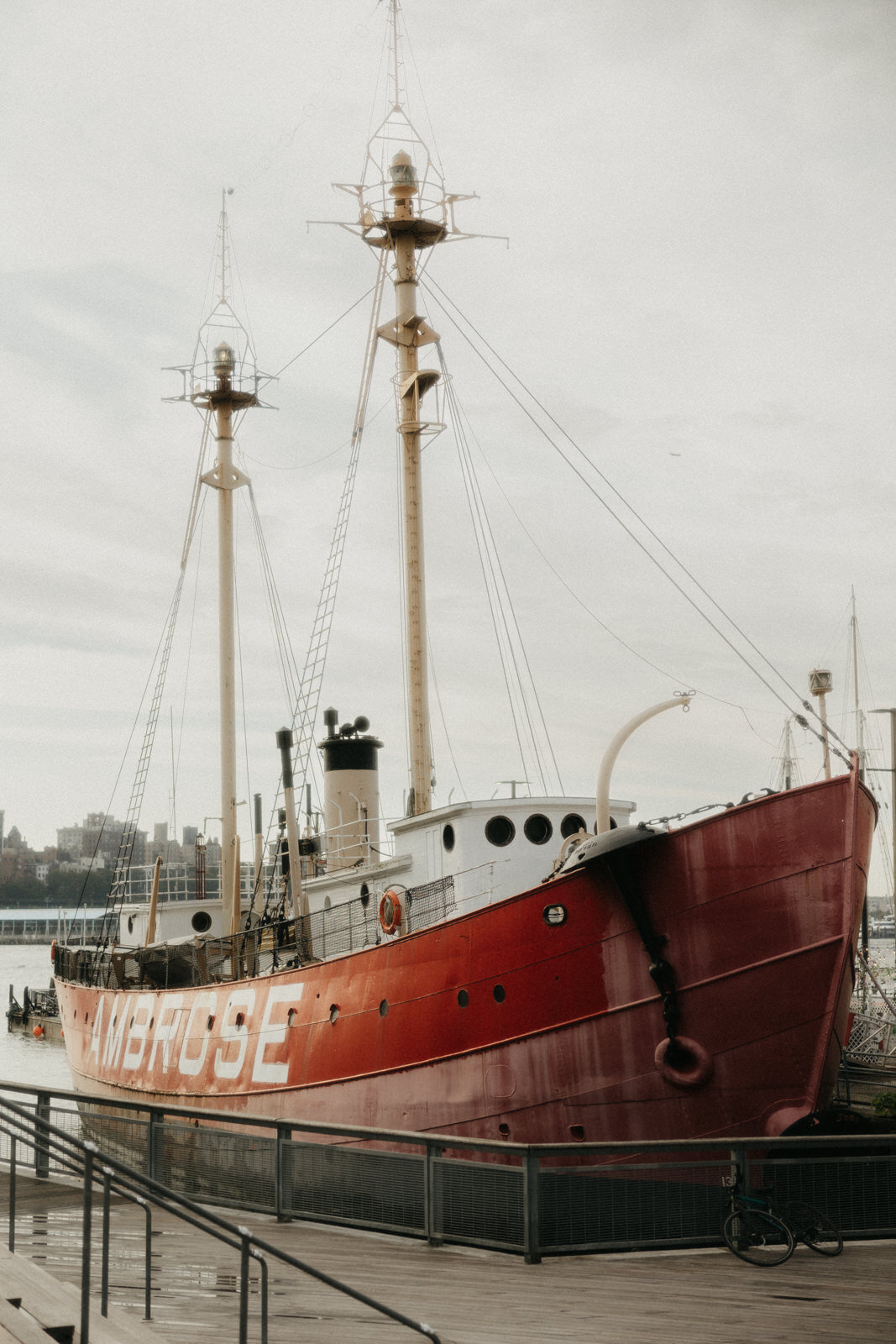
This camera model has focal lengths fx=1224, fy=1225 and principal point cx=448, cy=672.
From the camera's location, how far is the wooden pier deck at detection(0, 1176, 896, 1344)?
7.32 metres

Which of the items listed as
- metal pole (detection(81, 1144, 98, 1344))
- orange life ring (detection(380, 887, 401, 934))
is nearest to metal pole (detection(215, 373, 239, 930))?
orange life ring (detection(380, 887, 401, 934))

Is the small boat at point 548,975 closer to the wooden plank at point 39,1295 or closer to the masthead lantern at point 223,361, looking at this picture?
the wooden plank at point 39,1295

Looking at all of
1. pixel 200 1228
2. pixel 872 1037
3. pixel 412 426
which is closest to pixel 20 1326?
pixel 200 1228

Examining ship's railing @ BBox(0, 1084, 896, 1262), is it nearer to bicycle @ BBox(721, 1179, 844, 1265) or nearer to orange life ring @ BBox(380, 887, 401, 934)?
bicycle @ BBox(721, 1179, 844, 1265)

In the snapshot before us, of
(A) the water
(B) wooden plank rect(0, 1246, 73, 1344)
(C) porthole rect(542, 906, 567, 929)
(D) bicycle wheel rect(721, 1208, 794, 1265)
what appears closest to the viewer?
(B) wooden plank rect(0, 1246, 73, 1344)

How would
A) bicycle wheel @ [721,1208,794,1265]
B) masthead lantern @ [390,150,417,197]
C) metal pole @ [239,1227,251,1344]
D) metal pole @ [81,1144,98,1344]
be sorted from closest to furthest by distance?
1. metal pole @ [239,1227,251,1344]
2. metal pole @ [81,1144,98,1344]
3. bicycle wheel @ [721,1208,794,1265]
4. masthead lantern @ [390,150,417,197]

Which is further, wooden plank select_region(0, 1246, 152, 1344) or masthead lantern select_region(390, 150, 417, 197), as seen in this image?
masthead lantern select_region(390, 150, 417, 197)

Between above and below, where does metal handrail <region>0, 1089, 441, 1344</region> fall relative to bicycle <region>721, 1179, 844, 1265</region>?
above

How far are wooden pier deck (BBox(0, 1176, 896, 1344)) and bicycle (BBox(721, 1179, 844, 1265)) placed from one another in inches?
4.8

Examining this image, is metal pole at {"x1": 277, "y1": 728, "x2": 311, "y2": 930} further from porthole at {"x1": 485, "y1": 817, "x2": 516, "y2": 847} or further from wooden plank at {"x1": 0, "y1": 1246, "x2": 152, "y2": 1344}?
wooden plank at {"x1": 0, "y1": 1246, "x2": 152, "y2": 1344}

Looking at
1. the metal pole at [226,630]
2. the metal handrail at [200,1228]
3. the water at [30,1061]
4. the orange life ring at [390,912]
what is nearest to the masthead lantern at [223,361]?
the metal pole at [226,630]

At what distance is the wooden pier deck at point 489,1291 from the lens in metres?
7.32

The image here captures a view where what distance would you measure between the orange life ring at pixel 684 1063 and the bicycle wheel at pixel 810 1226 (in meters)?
2.87

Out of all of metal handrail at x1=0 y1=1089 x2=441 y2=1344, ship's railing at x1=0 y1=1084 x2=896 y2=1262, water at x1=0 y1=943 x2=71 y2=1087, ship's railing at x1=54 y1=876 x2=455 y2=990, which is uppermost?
ship's railing at x1=54 y1=876 x2=455 y2=990
